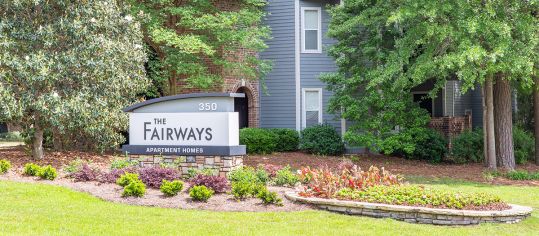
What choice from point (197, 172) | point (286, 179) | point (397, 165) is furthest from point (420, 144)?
point (197, 172)

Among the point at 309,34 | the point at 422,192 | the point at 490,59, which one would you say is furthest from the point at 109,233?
the point at 309,34

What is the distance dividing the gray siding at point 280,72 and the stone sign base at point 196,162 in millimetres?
10298

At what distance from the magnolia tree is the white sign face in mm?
2517

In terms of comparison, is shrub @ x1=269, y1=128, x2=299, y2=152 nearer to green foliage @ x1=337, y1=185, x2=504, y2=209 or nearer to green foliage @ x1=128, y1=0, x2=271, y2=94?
green foliage @ x1=128, y1=0, x2=271, y2=94

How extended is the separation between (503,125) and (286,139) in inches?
281

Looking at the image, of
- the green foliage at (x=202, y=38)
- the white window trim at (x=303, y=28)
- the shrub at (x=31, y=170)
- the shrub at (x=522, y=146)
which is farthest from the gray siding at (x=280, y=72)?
the shrub at (x=31, y=170)

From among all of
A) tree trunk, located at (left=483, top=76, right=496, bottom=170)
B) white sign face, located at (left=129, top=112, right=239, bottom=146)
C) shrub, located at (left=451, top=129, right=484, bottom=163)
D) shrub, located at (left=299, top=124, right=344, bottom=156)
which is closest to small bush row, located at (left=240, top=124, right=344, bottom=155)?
shrub, located at (left=299, top=124, right=344, bottom=156)

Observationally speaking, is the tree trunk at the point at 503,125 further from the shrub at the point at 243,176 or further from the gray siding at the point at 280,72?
the shrub at the point at 243,176

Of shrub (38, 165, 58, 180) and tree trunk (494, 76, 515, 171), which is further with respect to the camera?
tree trunk (494, 76, 515, 171)

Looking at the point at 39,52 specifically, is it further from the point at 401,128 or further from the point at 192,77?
the point at 401,128

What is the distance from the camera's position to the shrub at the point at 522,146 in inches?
885

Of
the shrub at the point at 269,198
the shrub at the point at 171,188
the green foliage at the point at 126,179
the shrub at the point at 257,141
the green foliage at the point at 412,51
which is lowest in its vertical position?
the shrub at the point at 269,198

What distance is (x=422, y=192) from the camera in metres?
10.6

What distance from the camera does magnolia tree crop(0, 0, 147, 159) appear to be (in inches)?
599
